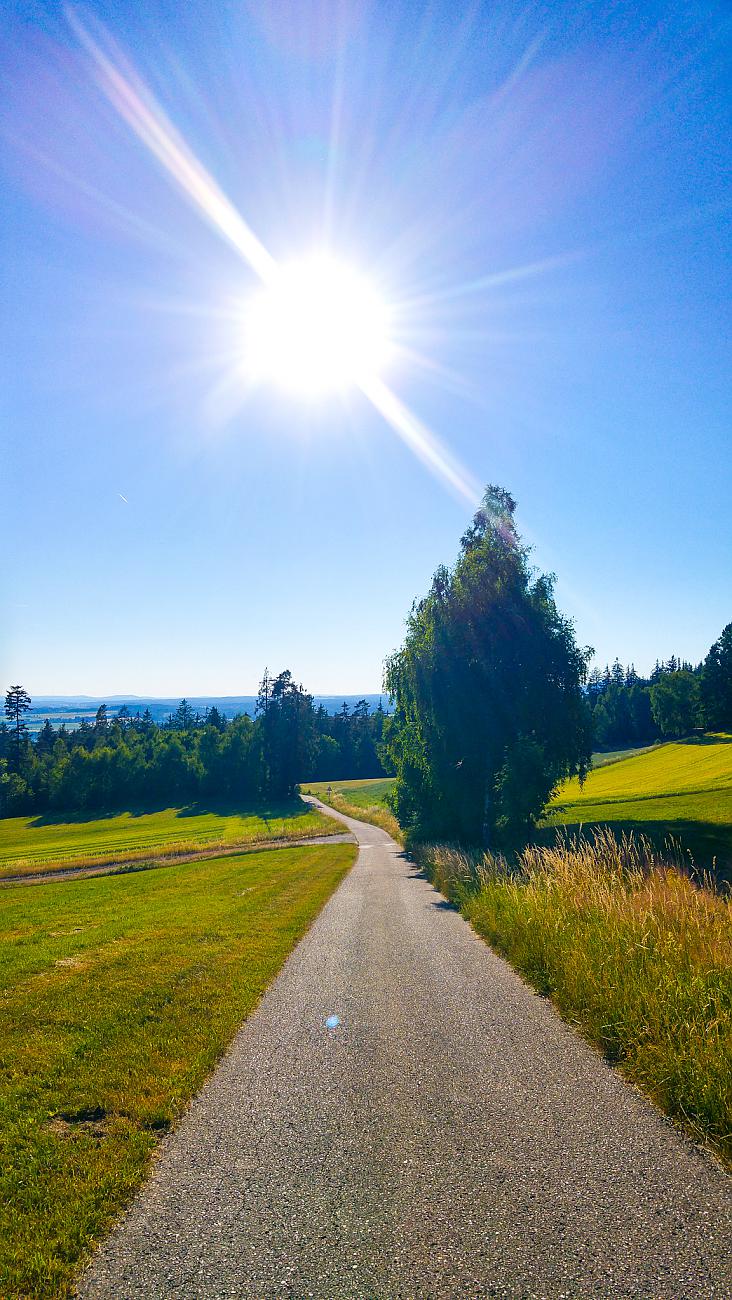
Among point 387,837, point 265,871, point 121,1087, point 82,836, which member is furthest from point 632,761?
point 121,1087

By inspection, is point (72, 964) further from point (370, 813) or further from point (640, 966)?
point (370, 813)

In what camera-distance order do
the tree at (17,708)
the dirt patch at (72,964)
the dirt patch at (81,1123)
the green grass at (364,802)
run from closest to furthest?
the dirt patch at (81,1123)
the dirt patch at (72,964)
the green grass at (364,802)
the tree at (17,708)

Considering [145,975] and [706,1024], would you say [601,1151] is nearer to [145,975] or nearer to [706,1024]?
[706,1024]

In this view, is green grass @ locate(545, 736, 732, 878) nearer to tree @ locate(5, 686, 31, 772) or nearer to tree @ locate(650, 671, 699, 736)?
tree @ locate(650, 671, 699, 736)

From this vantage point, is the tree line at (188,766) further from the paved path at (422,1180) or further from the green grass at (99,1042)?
the paved path at (422,1180)

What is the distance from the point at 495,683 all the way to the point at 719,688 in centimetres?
8196

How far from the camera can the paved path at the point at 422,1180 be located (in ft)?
11.1

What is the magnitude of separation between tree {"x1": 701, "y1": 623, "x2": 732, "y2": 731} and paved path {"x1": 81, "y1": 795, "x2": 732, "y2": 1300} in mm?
96594

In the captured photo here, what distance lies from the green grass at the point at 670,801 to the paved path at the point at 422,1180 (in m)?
10.8

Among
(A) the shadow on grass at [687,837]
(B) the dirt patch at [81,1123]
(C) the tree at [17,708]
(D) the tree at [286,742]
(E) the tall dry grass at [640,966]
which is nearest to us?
(B) the dirt patch at [81,1123]

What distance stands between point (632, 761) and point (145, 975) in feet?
250

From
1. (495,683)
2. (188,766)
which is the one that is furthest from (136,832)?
(495,683)

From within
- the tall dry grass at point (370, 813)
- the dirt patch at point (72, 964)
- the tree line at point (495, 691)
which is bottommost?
the tall dry grass at point (370, 813)

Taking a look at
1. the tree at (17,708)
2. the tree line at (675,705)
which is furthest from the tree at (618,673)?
the tree at (17,708)
